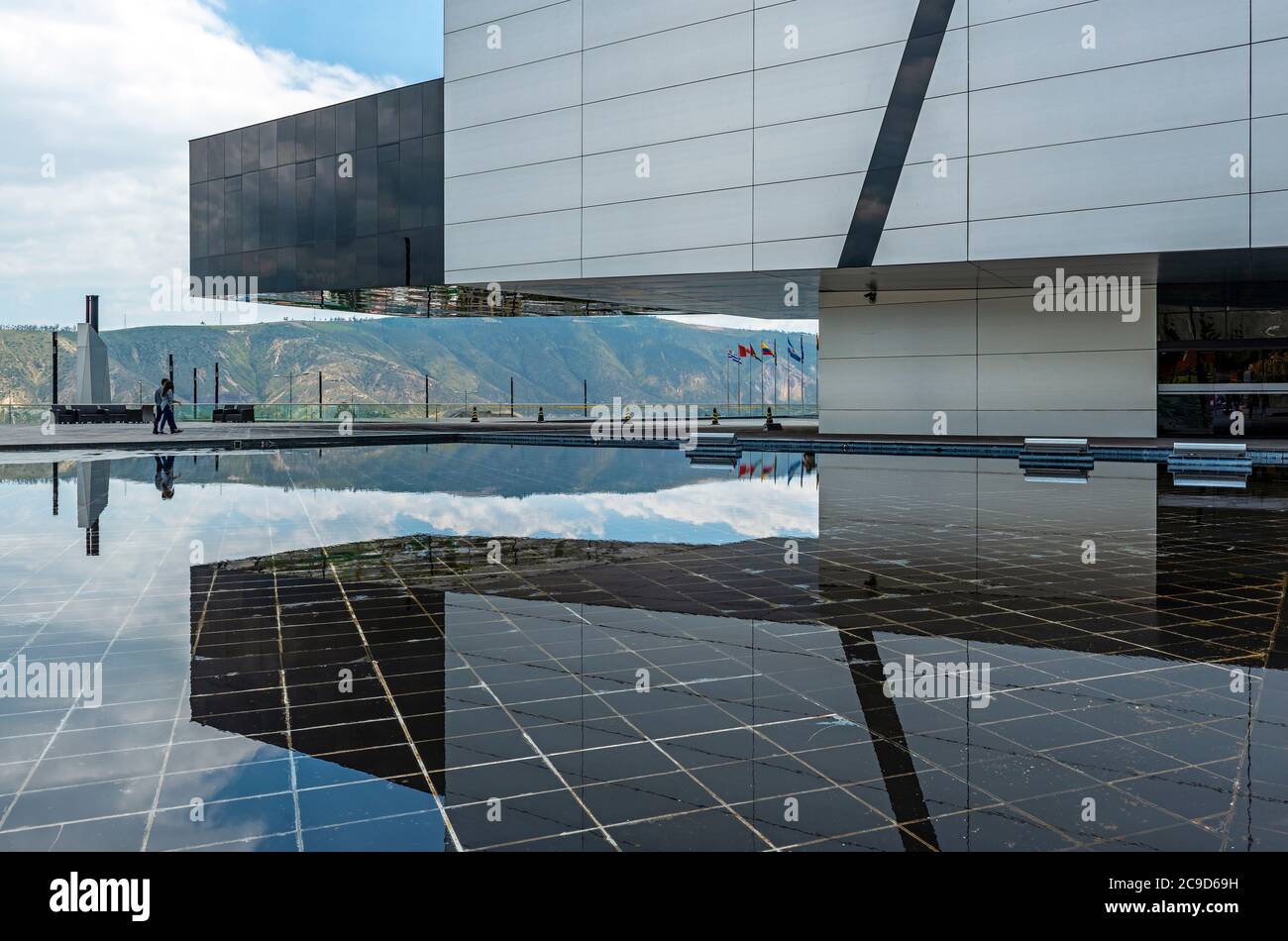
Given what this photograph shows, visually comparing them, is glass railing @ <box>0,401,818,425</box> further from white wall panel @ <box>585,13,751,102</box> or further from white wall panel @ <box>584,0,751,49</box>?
white wall panel @ <box>584,0,751,49</box>

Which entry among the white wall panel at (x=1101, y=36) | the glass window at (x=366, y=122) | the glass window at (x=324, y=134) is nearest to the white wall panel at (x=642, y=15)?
the white wall panel at (x=1101, y=36)

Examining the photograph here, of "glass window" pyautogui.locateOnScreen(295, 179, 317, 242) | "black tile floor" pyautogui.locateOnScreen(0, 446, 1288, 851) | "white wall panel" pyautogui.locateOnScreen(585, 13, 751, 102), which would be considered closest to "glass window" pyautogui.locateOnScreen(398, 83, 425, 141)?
"glass window" pyautogui.locateOnScreen(295, 179, 317, 242)

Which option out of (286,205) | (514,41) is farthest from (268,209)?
(514,41)

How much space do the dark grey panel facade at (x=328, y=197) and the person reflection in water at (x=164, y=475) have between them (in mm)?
10753

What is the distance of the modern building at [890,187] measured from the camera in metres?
20.3

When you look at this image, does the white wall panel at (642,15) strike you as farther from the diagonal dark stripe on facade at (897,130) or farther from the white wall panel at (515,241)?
the white wall panel at (515,241)

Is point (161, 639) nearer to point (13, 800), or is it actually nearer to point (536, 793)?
point (13, 800)

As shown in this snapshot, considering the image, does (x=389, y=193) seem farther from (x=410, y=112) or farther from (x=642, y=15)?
(x=642, y=15)

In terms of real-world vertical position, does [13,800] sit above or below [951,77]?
below

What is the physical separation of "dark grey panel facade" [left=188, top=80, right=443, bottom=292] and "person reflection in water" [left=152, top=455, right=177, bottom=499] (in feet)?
35.3

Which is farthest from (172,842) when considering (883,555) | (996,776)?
(883,555)

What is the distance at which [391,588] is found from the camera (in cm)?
809

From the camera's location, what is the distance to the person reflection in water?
1566 centimetres
